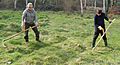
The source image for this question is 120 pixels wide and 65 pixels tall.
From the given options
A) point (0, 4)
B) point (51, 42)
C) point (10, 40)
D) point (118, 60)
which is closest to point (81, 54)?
point (118, 60)

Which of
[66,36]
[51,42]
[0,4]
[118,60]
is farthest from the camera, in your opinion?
[0,4]

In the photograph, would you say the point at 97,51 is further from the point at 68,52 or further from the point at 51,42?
the point at 51,42

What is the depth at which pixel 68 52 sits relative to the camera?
13.2 metres

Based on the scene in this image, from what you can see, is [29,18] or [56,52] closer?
[56,52]

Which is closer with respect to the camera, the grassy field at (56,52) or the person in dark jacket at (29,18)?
the grassy field at (56,52)

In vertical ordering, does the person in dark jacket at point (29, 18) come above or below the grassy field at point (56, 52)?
above

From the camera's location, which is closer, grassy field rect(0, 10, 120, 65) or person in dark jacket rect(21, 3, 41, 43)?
grassy field rect(0, 10, 120, 65)

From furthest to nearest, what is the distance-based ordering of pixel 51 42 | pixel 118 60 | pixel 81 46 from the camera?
pixel 51 42 → pixel 81 46 → pixel 118 60

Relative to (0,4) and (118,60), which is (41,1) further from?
(118,60)

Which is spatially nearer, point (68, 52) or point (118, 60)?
point (118, 60)

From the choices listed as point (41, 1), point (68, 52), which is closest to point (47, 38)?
point (68, 52)

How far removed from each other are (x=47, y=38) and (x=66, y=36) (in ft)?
5.08

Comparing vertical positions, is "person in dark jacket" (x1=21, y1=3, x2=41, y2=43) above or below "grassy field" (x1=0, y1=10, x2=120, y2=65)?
above

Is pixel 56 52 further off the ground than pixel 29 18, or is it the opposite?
pixel 29 18
